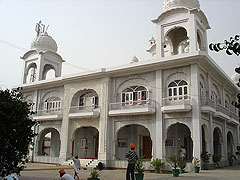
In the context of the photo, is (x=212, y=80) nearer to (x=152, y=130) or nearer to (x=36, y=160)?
(x=152, y=130)

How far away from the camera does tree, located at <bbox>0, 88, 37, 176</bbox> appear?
715 centimetres

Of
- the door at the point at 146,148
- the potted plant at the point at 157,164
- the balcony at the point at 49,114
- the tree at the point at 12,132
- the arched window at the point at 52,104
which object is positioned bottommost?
the potted plant at the point at 157,164

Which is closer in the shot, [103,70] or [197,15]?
[197,15]

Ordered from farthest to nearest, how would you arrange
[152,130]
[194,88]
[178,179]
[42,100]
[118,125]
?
1. [42,100]
2. [118,125]
3. [152,130]
4. [194,88]
5. [178,179]

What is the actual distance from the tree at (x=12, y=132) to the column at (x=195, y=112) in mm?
11315

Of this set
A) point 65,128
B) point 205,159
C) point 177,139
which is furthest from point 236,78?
point 65,128

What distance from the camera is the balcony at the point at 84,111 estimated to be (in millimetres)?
20439

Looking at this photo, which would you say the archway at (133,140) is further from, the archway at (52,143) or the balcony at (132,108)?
the archway at (52,143)

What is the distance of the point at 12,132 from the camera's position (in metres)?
7.36

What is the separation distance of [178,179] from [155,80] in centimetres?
852

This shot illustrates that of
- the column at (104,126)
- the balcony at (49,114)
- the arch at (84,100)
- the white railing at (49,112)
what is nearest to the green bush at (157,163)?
the column at (104,126)

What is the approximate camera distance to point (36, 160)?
23938 millimetres

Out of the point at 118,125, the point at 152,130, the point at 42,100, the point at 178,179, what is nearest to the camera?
the point at 178,179

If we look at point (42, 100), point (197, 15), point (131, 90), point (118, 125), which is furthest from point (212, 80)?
point (42, 100)
